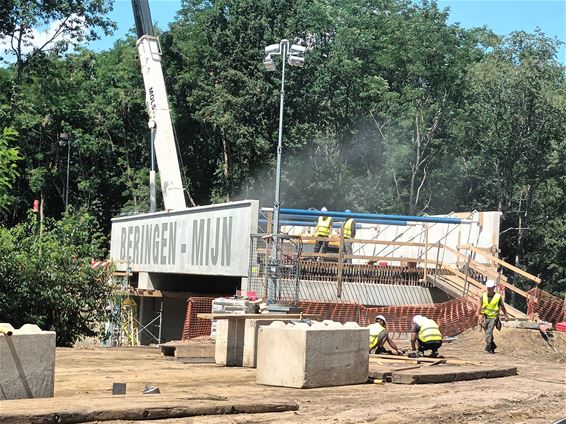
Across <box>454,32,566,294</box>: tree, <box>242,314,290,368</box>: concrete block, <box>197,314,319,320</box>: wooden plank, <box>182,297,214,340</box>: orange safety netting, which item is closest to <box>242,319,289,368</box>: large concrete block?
<box>242,314,290,368</box>: concrete block

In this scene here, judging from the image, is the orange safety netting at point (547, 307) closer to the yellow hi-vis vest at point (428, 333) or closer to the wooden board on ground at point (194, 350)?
the yellow hi-vis vest at point (428, 333)

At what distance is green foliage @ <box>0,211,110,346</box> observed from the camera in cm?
2750

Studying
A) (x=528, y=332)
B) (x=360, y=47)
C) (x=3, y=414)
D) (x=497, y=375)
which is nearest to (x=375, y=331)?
(x=497, y=375)

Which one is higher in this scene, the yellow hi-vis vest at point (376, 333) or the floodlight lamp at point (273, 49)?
the floodlight lamp at point (273, 49)

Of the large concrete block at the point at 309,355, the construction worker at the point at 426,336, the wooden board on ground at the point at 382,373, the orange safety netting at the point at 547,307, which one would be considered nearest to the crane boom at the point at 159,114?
the orange safety netting at the point at 547,307

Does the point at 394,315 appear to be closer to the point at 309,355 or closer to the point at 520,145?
the point at 309,355

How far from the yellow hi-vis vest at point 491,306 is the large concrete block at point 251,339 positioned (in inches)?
270

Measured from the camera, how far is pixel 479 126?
56.7 meters

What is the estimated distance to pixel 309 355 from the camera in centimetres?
1478

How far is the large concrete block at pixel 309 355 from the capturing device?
14758 mm

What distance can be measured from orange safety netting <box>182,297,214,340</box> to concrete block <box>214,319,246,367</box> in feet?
24.5

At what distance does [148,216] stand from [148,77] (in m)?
5.61

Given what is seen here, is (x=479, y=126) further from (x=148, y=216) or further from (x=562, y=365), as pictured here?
(x=562, y=365)

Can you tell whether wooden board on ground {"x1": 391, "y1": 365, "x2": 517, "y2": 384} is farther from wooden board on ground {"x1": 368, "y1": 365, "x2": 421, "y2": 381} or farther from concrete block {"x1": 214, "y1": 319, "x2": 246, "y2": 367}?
concrete block {"x1": 214, "y1": 319, "x2": 246, "y2": 367}
